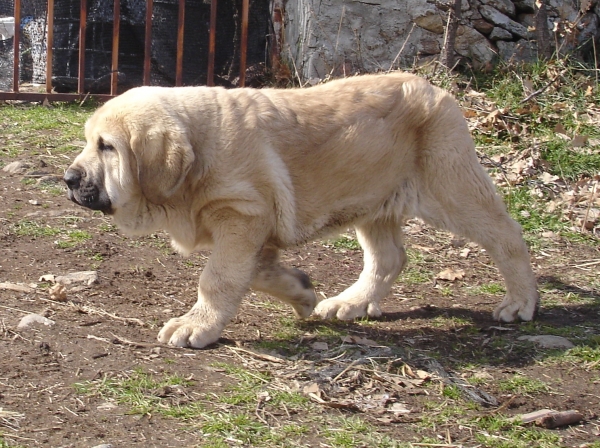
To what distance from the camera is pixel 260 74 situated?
420 inches

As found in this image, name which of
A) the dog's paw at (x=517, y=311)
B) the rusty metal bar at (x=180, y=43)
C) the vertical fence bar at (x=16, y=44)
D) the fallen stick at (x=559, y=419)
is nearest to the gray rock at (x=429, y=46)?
the rusty metal bar at (x=180, y=43)

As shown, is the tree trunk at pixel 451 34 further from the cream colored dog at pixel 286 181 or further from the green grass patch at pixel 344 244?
the cream colored dog at pixel 286 181

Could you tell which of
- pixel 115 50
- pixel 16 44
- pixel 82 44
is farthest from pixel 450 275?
pixel 16 44

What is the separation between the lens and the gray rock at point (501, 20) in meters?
9.88

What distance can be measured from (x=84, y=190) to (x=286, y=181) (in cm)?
112

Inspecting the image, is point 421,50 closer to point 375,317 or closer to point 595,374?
point 375,317

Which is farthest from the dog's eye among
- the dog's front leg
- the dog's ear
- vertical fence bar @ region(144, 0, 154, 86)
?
vertical fence bar @ region(144, 0, 154, 86)

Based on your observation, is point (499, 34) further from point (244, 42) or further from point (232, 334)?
point (232, 334)

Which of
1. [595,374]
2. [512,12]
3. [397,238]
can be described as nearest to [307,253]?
[397,238]

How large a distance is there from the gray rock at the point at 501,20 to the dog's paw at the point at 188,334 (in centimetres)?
681

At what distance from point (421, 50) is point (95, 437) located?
297 inches

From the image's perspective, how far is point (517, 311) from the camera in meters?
5.19

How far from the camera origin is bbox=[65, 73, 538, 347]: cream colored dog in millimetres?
4426

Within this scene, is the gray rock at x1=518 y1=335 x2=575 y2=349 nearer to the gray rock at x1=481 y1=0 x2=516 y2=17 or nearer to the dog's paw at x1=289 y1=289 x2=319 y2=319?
the dog's paw at x1=289 y1=289 x2=319 y2=319
